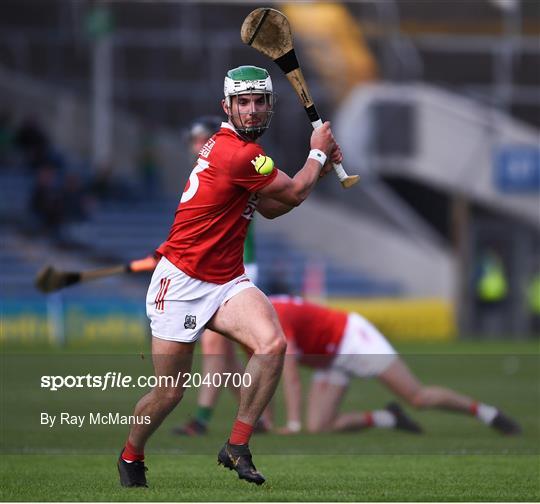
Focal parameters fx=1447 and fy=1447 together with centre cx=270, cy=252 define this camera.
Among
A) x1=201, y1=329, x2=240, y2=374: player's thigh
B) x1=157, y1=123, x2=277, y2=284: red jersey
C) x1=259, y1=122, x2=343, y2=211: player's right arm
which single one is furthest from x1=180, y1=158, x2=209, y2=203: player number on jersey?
x1=201, y1=329, x2=240, y2=374: player's thigh

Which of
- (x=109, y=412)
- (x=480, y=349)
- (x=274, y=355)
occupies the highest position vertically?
(x=274, y=355)

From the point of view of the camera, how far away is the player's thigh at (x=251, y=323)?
8.14m

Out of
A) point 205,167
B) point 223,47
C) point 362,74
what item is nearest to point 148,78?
point 223,47

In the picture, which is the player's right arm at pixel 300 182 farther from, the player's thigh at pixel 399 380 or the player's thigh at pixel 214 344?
the player's thigh at pixel 399 380

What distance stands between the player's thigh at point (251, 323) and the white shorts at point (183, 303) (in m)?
0.06

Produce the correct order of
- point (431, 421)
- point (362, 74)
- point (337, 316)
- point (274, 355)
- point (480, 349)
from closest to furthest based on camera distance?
point (274, 355) → point (337, 316) → point (431, 421) → point (480, 349) → point (362, 74)

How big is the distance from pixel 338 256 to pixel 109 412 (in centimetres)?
2168

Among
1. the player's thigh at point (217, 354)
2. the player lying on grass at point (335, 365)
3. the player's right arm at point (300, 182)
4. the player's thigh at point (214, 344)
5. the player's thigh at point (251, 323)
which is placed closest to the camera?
the player's thigh at point (251, 323)

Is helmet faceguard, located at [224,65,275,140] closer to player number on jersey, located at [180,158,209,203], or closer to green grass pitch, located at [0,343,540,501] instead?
player number on jersey, located at [180,158,209,203]

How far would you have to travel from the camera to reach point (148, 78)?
33000mm

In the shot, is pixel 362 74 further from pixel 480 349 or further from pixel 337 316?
pixel 337 316

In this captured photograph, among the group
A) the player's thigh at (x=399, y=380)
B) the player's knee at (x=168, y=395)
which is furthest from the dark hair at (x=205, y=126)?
the player's knee at (x=168, y=395)

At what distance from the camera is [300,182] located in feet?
27.3

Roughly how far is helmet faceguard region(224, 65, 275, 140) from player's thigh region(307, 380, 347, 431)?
4618 millimetres
